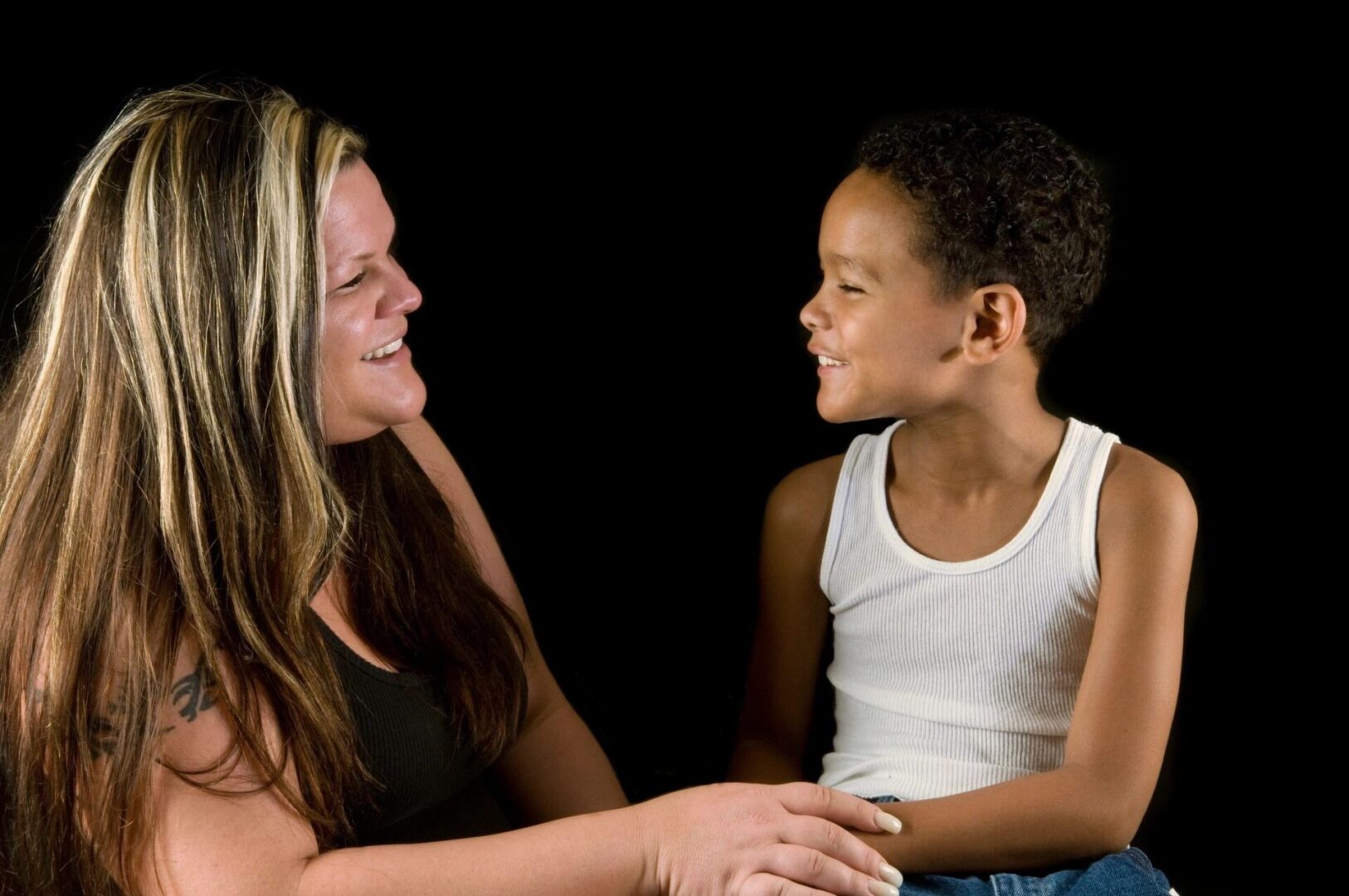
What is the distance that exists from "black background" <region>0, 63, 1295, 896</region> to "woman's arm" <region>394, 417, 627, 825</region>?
15 centimetres

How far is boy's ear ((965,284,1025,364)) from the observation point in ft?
5.71

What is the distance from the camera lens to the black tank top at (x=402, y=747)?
165cm

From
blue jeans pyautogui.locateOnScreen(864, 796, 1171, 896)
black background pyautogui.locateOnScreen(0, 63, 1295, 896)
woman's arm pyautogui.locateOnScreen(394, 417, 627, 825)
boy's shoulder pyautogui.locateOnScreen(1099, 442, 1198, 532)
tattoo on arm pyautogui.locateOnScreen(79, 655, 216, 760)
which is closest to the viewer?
tattoo on arm pyautogui.locateOnScreen(79, 655, 216, 760)

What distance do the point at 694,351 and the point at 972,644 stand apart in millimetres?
604

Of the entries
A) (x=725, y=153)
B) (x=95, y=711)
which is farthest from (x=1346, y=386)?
(x=95, y=711)

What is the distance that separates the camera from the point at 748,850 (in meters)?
1.54

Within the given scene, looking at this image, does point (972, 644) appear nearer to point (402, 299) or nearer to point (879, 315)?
point (879, 315)

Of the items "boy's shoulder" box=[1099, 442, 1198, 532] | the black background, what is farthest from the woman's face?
"boy's shoulder" box=[1099, 442, 1198, 532]

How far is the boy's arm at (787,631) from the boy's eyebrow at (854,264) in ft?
1.11

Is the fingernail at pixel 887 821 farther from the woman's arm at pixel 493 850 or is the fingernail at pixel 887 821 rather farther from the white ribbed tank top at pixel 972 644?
the white ribbed tank top at pixel 972 644

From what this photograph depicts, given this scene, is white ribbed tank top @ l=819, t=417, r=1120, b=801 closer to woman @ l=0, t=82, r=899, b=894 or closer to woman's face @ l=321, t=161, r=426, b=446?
woman @ l=0, t=82, r=899, b=894

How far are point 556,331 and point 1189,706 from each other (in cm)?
102

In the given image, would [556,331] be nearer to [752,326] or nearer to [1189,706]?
[752,326]

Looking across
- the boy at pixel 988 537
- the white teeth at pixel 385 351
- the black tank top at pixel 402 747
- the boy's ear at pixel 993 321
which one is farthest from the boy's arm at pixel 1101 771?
the white teeth at pixel 385 351
